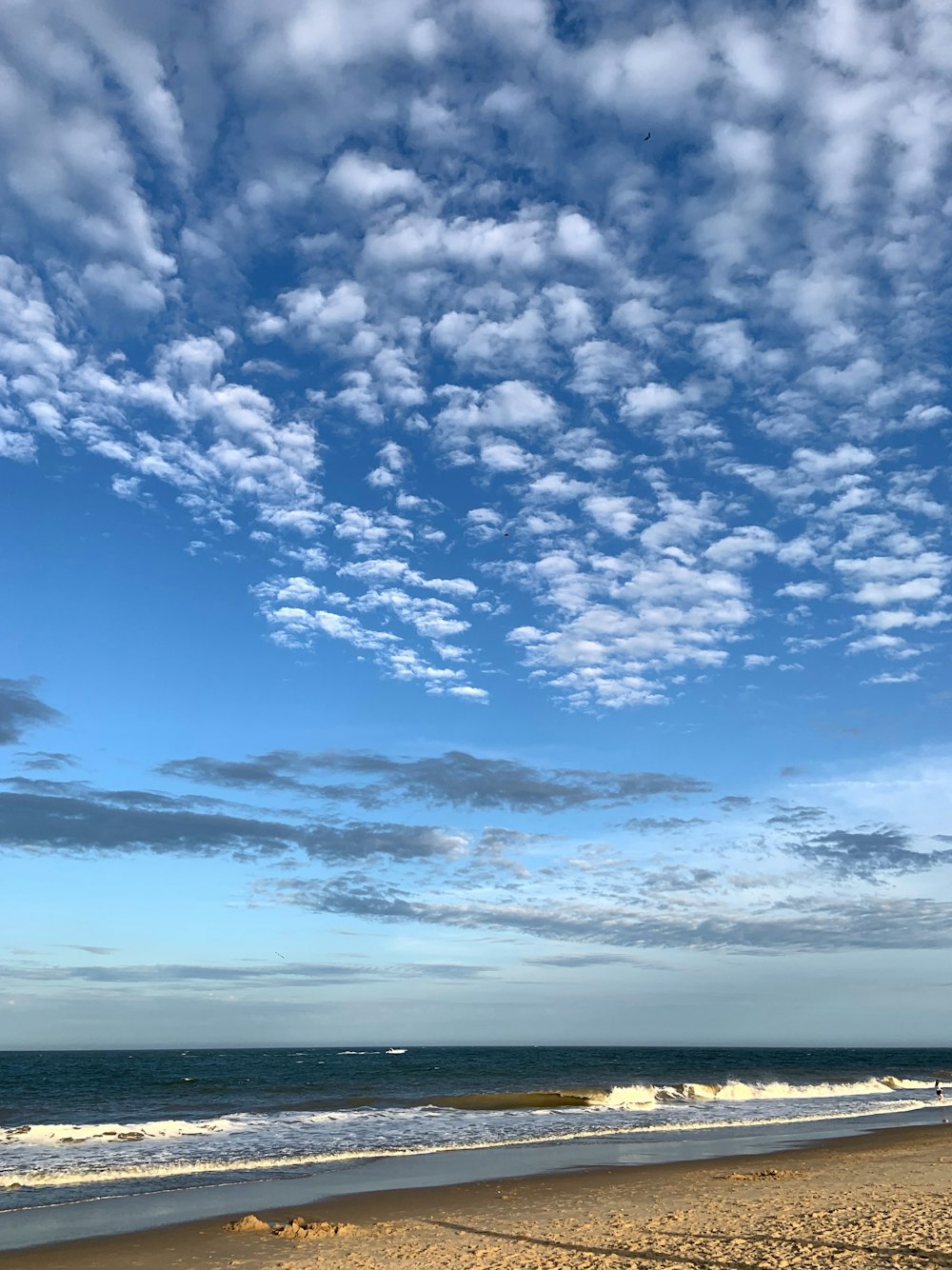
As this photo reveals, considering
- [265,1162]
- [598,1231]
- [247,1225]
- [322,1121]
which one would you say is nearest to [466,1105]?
[322,1121]

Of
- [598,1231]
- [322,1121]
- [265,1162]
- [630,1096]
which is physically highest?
[598,1231]

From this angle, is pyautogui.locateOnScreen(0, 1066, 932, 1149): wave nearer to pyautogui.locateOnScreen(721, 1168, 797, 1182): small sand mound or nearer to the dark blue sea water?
the dark blue sea water

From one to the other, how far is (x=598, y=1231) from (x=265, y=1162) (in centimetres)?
1342

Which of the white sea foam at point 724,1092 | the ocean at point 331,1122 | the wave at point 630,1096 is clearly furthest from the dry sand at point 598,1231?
the white sea foam at point 724,1092

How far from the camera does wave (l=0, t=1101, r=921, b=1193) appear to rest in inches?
893

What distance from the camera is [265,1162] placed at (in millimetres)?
25438

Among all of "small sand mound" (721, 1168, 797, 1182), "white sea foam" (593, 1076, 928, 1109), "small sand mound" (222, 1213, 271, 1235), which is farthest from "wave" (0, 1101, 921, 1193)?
"white sea foam" (593, 1076, 928, 1109)

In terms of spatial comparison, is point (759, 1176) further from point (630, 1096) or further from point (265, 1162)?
point (630, 1096)

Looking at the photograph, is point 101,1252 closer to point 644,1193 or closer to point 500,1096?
point 644,1193

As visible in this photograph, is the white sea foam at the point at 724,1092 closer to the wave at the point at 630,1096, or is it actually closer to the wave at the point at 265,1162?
the wave at the point at 630,1096

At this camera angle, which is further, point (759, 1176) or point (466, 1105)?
point (466, 1105)

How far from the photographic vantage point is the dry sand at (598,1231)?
13516 mm

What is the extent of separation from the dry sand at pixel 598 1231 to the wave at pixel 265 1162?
642 centimetres

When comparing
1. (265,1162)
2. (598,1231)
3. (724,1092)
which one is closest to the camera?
(598,1231)
